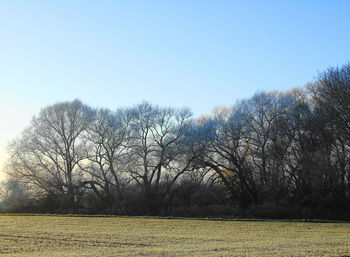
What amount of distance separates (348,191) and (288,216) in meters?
6.92

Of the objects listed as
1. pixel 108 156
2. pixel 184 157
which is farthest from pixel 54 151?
pixel 184 157

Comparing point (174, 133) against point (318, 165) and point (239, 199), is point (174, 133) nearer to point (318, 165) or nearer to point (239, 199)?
point (239, 199)

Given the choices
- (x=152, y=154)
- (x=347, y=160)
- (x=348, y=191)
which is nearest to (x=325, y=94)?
(x=347, y=160)

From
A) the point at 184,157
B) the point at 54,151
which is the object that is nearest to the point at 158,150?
the point at 184,157

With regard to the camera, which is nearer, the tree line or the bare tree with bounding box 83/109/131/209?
the tree line

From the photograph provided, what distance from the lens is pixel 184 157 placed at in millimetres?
63938

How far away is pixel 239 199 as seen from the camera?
57.7 m

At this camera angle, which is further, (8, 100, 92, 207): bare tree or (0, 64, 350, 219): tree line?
(8, 100, 92, 207): bare tree

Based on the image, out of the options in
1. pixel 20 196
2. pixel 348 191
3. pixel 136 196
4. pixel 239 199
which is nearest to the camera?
pixel 348 191

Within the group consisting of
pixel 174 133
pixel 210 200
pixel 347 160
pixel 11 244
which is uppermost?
pixel 174 133

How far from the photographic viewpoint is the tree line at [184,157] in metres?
53.8

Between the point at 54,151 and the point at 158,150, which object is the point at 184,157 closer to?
the point at 158,150

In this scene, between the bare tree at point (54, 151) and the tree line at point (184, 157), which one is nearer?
the tree line at point (184, 157)

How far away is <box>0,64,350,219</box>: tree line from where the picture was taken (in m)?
53.8
